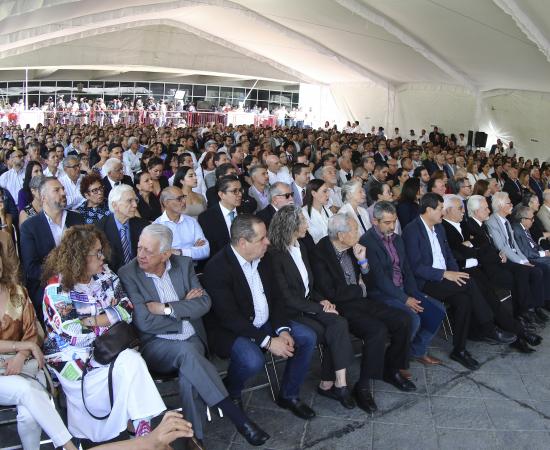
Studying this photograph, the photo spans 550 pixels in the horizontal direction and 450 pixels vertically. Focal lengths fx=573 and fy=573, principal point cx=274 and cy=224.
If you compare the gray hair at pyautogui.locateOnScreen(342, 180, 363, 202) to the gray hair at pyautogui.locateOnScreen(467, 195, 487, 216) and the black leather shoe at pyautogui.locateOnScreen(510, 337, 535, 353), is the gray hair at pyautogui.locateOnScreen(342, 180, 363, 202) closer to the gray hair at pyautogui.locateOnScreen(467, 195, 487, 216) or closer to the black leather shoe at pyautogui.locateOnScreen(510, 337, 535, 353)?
the gray hair at pyautogui.locateOnScreen(467, 195, 487, 216)

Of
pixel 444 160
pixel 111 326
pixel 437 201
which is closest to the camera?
pixel 111 326

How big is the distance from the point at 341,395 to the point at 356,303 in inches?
26.5

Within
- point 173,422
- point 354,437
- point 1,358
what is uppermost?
point 173,422

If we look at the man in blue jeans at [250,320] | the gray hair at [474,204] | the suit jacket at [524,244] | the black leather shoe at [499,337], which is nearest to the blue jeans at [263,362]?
the man in blue jeans at [250,320]

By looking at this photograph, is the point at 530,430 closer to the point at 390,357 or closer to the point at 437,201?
the point at 390,357

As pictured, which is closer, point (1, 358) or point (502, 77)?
point (1, 358)

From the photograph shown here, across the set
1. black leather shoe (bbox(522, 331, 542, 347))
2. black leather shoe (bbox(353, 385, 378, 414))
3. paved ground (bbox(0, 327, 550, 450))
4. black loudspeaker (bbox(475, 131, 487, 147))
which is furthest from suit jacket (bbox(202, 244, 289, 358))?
black loudspeaker (bbox(475, 131, 487, 147))

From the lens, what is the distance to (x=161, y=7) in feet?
58.5

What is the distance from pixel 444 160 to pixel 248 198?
577cm

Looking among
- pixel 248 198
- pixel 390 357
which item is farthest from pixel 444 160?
pixel 390 357

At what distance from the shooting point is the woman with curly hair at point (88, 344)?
2824 mm

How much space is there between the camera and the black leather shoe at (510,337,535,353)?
4648 millimetres

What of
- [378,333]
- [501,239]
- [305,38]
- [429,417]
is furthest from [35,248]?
[305,38]

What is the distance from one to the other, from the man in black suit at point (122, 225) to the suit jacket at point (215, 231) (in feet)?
2.36
